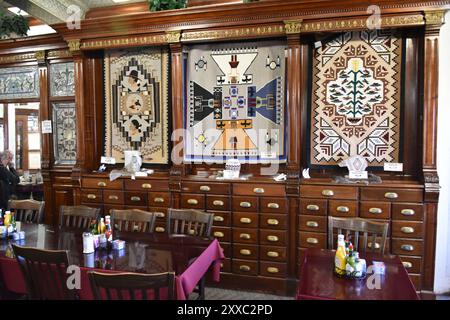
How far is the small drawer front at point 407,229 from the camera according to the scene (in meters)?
3.05

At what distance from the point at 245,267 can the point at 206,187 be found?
91cm

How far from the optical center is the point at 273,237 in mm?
3373

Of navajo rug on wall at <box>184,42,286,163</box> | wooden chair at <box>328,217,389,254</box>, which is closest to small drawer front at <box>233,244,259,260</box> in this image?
navajo rug on wall at <box>184,42,286,163</box>

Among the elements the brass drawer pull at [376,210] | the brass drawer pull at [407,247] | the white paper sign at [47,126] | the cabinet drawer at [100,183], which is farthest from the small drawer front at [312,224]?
the white paper sign at [47,126]

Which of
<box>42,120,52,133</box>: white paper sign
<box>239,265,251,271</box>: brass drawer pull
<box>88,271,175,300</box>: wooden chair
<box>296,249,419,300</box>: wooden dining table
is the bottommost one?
<box>239,265,251,271</box>: brass drawer pull

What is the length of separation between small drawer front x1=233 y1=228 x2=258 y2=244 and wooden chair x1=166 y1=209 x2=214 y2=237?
26.6 inches

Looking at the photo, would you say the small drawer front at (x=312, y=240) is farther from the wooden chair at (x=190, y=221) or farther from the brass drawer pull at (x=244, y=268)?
the wooden chair at (x=190, y=221)

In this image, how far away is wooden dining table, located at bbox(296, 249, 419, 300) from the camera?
63.7 inches

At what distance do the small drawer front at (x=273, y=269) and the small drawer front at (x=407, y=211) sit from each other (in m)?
1.16

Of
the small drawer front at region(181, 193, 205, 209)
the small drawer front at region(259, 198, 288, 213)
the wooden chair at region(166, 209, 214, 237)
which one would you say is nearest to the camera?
the wooden chair at region(166, 209, 214, 237)

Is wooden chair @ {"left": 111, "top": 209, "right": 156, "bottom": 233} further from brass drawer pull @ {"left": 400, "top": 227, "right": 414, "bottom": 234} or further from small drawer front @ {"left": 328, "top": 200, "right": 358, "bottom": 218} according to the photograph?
brass drawer pull @ {"left": 400, "top": 227, "right": 414, "bottom": 234}

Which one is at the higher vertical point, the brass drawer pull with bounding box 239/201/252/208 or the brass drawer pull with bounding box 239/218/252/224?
the brass drawer pull with bounding box 239/201/252/208
